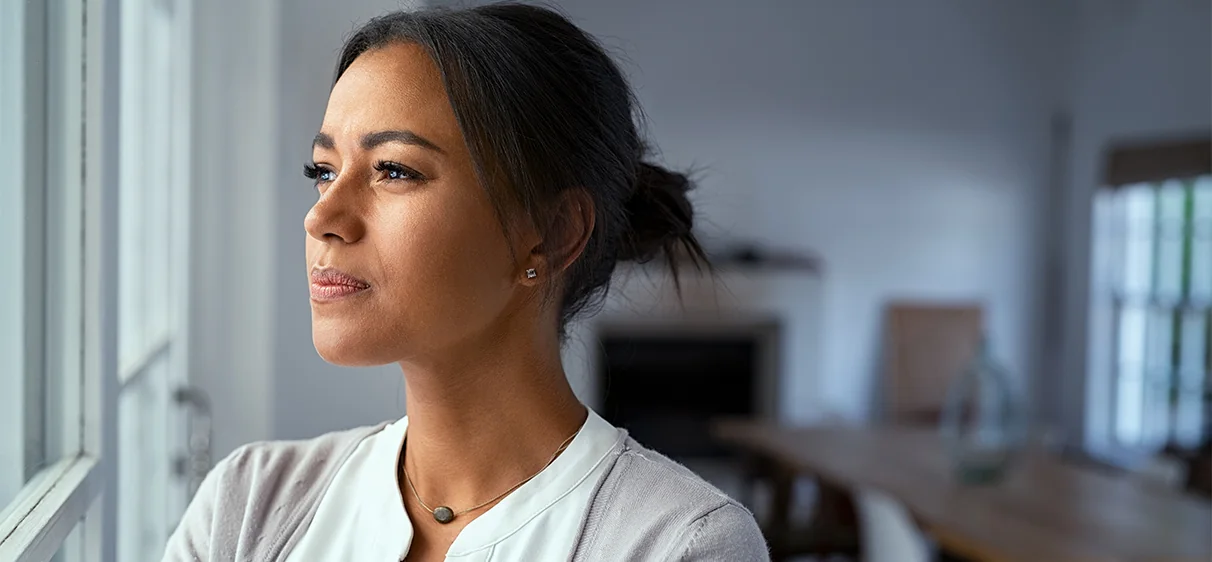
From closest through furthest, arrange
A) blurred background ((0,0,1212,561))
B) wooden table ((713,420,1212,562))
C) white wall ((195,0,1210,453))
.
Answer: wooden table ((713,420,1212,562))
blurred background ((0,0,1212,561))
white wall ((195,0,1210,453))

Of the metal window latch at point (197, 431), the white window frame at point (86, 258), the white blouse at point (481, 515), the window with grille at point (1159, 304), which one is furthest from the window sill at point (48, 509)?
the window with grille at point (1159, 304)

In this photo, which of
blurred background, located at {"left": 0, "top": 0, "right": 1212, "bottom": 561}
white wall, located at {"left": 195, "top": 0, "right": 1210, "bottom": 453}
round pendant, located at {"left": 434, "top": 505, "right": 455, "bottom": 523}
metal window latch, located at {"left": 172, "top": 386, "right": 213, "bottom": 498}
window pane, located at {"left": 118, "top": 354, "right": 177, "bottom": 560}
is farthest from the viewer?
white wall, located at {"left": 195, "top": 0, "right": 1210, "bottom": 453}

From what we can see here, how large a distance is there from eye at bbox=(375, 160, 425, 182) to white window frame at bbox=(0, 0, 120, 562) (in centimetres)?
37

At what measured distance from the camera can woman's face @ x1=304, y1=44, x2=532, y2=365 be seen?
1008mm

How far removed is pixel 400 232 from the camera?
3.29 ft

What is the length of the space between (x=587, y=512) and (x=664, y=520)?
7cm

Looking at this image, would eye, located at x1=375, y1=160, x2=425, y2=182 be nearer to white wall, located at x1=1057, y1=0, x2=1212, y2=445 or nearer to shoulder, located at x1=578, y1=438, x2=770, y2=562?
shoulder, located at x1=578, y1=438, x2=770, y2=562

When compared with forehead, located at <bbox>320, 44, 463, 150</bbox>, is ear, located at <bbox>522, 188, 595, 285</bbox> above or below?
below

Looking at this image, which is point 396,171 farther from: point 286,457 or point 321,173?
point 286,457

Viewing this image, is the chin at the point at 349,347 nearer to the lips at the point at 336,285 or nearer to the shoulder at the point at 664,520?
the lips at the point at 336,285

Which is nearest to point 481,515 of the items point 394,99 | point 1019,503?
point 394,99

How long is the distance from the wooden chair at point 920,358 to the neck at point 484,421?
5.89 meters

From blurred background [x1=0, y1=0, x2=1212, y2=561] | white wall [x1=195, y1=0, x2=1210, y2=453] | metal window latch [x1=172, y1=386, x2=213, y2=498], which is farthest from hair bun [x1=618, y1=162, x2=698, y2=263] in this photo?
white wall [x1=195, y1=0, x2=1210, y2=453]

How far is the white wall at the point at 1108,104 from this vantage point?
19.5 ft
